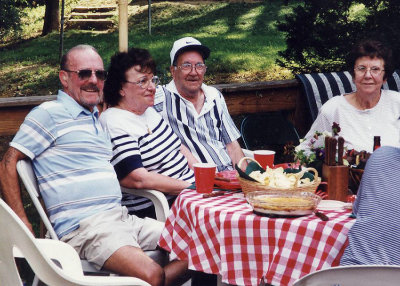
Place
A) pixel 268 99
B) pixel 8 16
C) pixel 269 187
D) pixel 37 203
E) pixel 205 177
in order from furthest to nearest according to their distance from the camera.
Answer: pixel 8 16
pixel 268 99
pixel 37 203
pixel 205 177
pixel 269 187

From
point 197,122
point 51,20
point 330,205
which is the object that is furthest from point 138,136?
point 51,20

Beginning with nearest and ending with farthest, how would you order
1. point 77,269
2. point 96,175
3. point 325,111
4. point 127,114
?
point 77,269
point 96,175
point 127,114
point 325,111

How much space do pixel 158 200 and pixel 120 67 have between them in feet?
2.63

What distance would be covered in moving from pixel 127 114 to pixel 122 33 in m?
1.05

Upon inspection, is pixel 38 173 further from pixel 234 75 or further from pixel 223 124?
pixel 234 75

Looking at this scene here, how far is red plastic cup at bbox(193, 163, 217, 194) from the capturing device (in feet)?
9.69

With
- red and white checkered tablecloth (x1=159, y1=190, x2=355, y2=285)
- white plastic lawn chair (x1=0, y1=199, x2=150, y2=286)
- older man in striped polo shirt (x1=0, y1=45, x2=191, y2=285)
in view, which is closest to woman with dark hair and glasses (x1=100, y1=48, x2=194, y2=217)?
older man in striped polo shirt (x1=0, y1=45, x2=191, y2=285)

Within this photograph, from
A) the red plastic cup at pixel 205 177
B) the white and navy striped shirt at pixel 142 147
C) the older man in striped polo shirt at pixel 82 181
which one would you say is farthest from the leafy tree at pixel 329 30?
the red plastic cup at pixel 205 177

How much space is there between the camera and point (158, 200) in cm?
363

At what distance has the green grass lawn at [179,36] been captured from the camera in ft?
36.6

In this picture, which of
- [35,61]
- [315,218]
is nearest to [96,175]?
[315,218]

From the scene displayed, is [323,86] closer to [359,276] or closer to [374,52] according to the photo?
[374,52]

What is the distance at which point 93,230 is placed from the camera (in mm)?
3168

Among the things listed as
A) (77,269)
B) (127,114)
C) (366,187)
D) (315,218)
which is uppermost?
(127,114)
